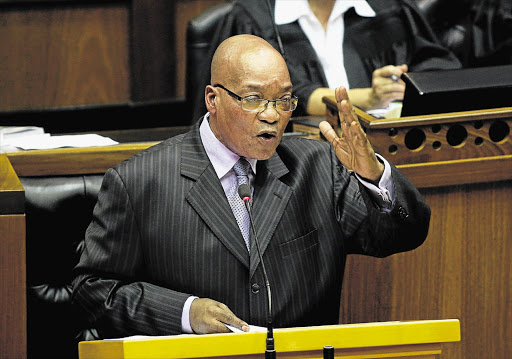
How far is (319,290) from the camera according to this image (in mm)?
1869

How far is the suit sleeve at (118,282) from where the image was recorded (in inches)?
68.7

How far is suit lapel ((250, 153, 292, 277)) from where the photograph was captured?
182 centimetres

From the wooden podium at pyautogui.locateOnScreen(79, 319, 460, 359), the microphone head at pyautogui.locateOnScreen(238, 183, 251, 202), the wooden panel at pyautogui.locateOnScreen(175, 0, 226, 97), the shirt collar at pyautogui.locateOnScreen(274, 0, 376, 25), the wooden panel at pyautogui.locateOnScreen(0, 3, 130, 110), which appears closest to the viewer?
the wooden podium at pyautogui.locateOnScreen(79, 319, 460, 359)

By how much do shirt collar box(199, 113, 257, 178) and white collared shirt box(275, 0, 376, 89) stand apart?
133 centimetres

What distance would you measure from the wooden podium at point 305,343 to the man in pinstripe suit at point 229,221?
307 mm

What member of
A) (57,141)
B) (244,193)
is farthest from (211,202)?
(57,141)

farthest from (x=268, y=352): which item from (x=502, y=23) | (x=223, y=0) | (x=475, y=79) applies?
(x=223, y=0)

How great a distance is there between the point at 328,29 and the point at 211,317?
175 centimetres

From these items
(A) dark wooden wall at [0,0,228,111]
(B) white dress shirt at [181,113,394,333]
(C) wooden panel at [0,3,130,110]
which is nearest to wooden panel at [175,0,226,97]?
(A) dark wooden wall at [0,0,228,111]

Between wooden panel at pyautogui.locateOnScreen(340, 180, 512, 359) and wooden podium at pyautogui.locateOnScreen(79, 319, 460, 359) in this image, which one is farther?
wooden panel at pyautogui.locateOnScreen(340, 180, 512, 359)

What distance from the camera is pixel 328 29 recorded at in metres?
3.17

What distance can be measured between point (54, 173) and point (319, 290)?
28.7 inches

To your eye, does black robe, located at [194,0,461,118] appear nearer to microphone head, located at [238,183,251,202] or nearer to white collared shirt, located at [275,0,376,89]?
white collared shirt, located at [275,0,376,89]

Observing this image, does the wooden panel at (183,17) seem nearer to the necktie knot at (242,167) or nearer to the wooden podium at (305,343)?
the necktie knot at (242,167)
